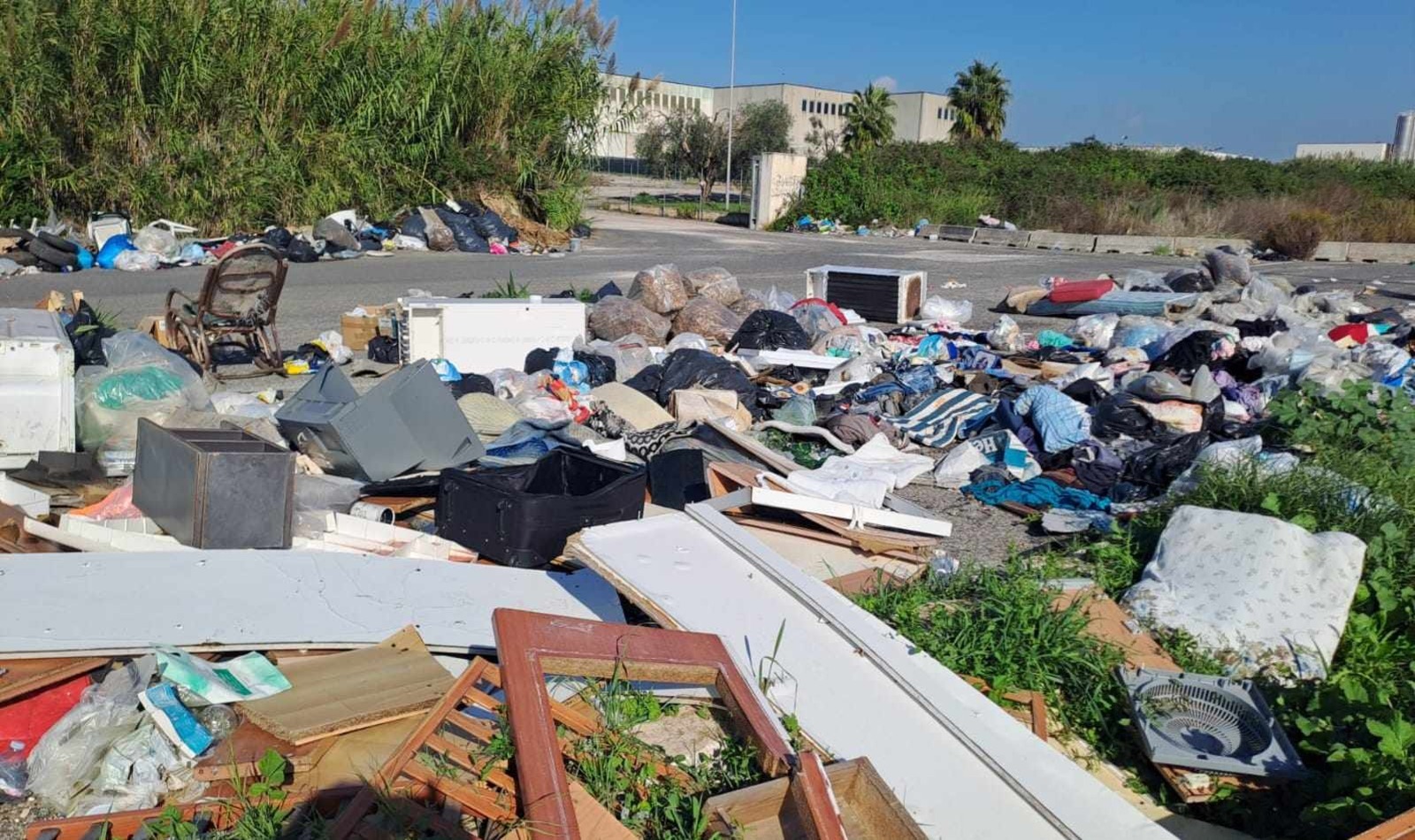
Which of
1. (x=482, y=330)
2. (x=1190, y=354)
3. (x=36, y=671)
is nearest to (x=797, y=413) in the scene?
(x=482, y=330)

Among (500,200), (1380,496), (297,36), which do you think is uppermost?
(297,36)

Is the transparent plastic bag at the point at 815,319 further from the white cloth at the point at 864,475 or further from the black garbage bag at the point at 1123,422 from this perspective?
the white cloth at the point at 864,475

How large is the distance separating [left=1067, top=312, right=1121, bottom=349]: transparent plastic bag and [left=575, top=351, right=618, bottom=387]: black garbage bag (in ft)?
14.9

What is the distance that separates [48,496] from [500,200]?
1463 cm

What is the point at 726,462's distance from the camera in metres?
5.19

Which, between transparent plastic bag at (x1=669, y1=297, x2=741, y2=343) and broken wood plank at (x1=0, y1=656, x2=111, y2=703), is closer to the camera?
broken wood plank at (x1=0, y1=656, x2=111, y2=703)

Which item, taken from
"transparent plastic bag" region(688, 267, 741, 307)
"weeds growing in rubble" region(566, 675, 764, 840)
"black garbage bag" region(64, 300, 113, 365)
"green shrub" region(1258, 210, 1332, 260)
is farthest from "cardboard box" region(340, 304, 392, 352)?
"green shrub" region(1258, 210, 1332, 260)

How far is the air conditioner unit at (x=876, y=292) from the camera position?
1109cm

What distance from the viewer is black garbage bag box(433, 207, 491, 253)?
55.8ft

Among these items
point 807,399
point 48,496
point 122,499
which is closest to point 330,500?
point 122,499

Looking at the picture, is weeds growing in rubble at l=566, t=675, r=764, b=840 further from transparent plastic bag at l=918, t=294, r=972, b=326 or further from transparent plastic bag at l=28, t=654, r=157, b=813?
transparent plastic bag at l=918, t=294, r=972, b=326

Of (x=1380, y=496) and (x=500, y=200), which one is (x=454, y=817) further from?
(x=500, y=200)

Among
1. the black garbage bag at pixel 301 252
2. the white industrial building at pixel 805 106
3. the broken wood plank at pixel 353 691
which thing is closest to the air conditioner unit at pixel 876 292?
the black garbage bag at pixel 301 252

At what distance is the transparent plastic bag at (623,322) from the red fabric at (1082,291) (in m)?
5.18
